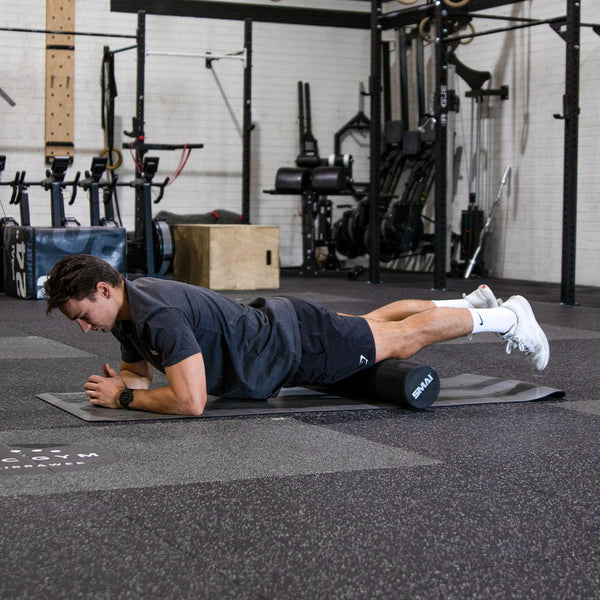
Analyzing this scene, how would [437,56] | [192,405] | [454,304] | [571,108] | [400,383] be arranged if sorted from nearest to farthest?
[192,405] → [400,383] → [454,304] → [571,108] → [437,56]

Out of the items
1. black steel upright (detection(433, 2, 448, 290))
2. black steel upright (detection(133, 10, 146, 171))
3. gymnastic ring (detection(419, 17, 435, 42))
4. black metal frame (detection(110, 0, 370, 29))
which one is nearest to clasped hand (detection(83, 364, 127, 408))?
black steel upright (detection(433, 2, 448, 290))

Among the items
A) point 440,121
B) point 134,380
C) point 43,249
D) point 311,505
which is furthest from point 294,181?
point 311,505

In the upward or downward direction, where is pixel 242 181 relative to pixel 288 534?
upward

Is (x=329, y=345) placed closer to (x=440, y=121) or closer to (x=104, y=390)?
(x=104, y=390)

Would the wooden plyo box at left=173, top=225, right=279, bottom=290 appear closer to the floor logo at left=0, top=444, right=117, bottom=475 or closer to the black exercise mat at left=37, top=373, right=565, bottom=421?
the black exercise mat at left=37, top=373, right=565, bottom=421

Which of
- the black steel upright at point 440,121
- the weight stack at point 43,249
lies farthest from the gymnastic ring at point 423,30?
the weight stack at point 43,249

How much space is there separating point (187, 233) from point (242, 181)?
7.45 ft

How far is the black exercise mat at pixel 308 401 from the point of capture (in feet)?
9.91

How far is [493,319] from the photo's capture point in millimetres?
3264

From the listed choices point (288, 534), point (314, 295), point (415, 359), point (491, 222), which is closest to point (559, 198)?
point (491, 222)

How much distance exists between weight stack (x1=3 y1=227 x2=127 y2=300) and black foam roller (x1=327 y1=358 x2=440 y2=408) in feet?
13.6

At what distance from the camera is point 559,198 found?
29.3ft

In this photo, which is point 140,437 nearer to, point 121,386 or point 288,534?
point 121,386

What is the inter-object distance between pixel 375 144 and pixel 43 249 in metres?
3.34
